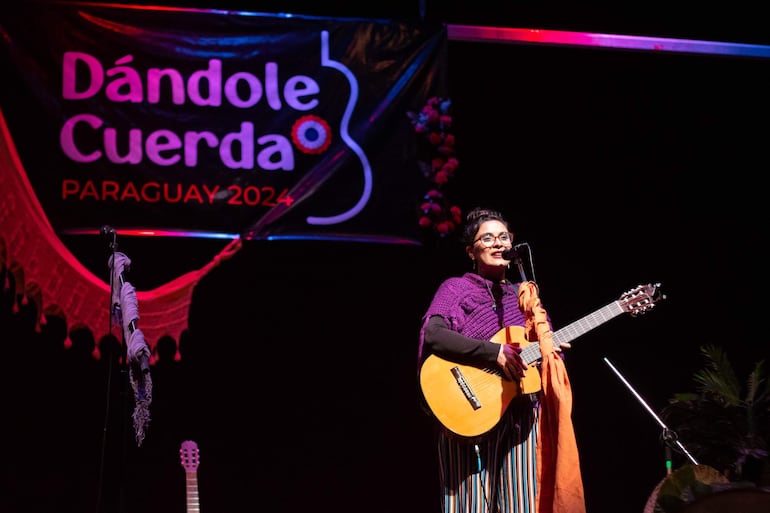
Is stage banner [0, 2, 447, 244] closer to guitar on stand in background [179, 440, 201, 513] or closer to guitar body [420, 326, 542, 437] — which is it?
guitar body [420, 326, 542, 437]

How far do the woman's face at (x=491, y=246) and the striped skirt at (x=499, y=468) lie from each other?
0.55m

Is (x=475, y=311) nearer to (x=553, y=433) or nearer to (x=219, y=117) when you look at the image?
(x=553, y=433)

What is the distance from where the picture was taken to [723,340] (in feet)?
16.8

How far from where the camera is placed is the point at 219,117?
4555 mm

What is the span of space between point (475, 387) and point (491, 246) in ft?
1.91

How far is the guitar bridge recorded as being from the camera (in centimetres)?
340

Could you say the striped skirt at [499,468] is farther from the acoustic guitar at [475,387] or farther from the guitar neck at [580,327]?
the guitar neck at [580,327]

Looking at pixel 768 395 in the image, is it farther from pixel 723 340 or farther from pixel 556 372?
pixel 556 372

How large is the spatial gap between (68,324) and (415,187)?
5.98 feet

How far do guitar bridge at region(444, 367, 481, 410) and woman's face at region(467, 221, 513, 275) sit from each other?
17.9 inches

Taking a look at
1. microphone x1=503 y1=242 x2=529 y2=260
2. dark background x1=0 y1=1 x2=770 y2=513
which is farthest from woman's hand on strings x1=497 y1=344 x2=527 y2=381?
dark background x1=0 y1=1 x2=770 y2=513

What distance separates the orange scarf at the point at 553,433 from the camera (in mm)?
2951

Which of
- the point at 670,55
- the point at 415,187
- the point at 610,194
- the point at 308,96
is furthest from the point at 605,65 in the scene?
the point at 308,96

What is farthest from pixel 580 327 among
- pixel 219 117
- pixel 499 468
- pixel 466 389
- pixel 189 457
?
pixel 219 117
